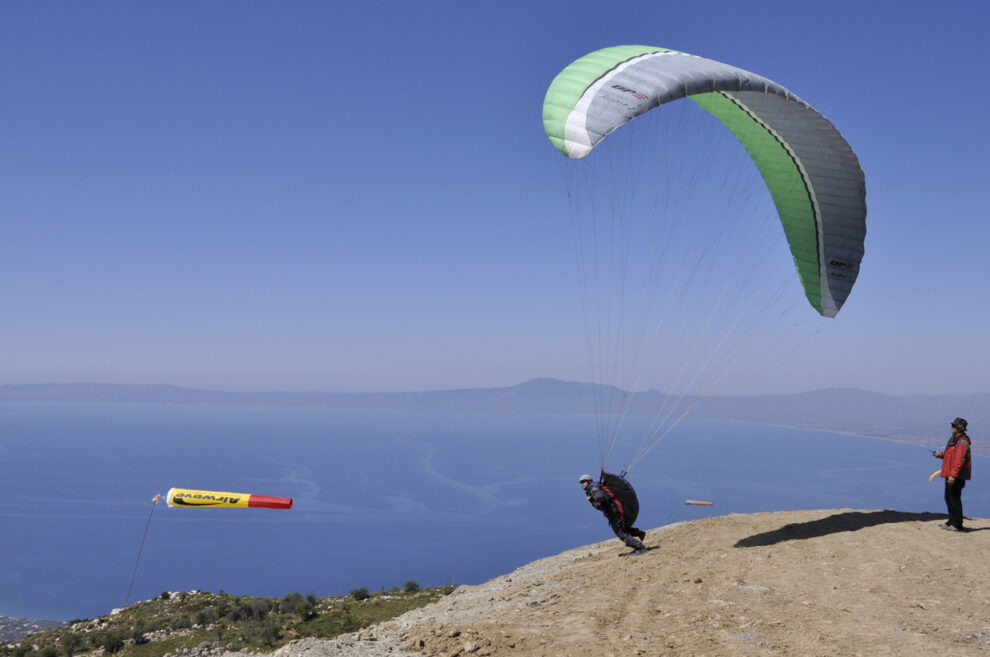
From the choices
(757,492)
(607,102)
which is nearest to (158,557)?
(757,492)

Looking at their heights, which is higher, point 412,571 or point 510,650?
point 510,650

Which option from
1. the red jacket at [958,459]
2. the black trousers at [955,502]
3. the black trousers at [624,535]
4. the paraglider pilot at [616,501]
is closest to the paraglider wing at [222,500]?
the paraglider pilot at [616,501]

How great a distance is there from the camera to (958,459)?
30.4 feet

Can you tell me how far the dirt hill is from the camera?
5449 mm

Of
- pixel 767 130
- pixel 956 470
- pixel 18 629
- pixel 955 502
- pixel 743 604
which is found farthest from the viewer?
pixel 18 629

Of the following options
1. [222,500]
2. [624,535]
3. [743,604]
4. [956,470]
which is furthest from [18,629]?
[956,470]

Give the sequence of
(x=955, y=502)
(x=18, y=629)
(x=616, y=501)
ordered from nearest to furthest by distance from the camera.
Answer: (x=955, y=502) < (x=616, y=501) < (x=18, y=629)

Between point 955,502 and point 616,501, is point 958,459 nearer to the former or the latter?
point 955,502

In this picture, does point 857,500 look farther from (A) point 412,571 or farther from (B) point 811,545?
(B) point 811,545

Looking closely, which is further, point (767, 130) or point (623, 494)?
point (767, 130)

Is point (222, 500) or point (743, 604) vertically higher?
point (222, 500)

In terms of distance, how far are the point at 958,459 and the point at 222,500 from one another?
12129mm

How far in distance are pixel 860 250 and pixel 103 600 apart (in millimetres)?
143526

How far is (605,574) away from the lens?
871cm
